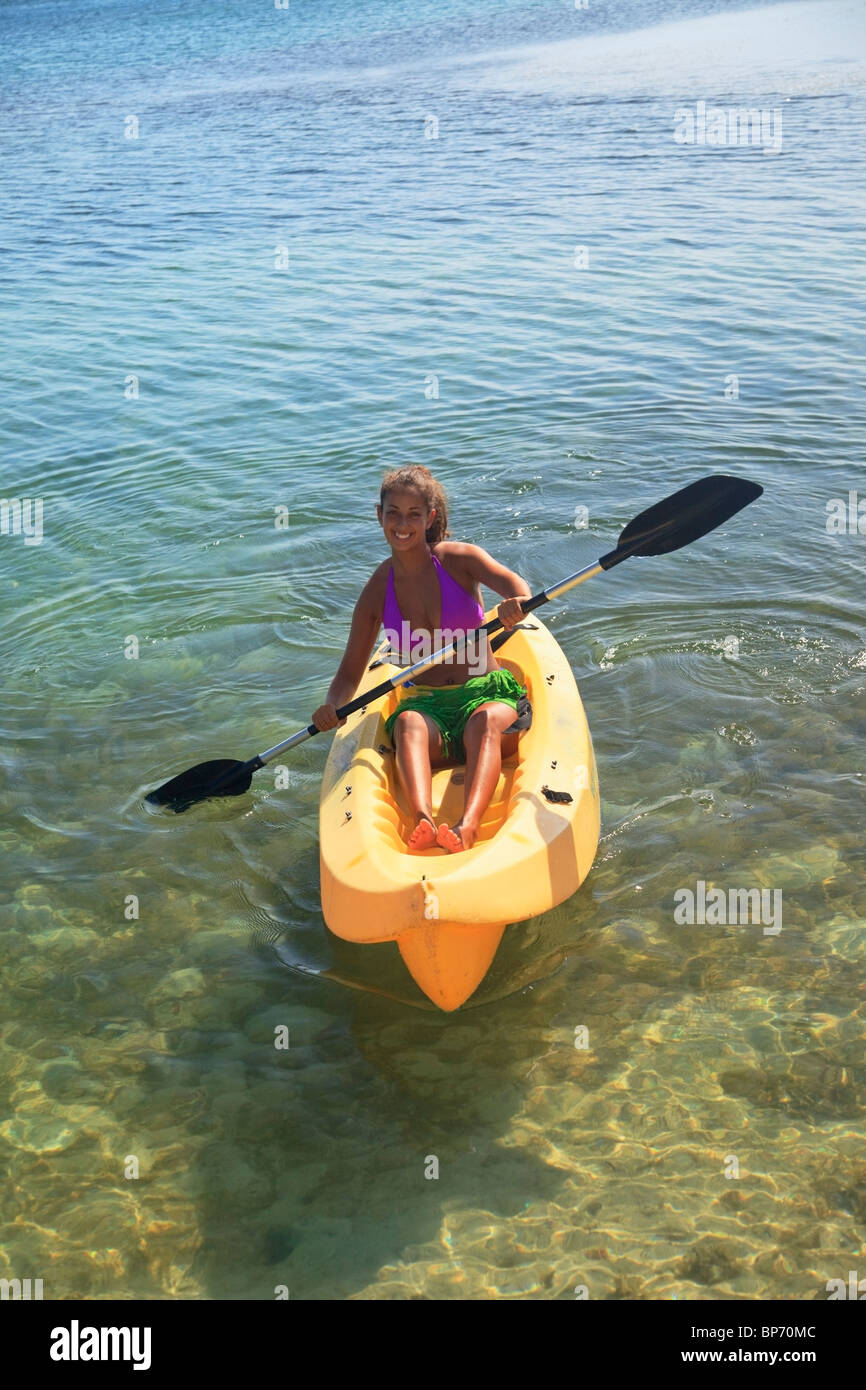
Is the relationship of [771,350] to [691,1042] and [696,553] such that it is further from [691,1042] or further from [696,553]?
[691,1042]

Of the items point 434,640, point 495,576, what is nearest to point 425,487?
point 495,576

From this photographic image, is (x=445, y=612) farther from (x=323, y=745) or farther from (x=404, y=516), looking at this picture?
(x=323, y=745)

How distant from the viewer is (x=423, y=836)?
3969 millimetres

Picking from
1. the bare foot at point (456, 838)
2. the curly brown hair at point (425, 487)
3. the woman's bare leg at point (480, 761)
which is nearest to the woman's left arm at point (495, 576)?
the curly brown hair at point (425, 487)

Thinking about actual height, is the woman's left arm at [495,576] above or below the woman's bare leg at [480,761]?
above

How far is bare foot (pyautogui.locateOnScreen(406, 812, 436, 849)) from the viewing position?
3961 mm

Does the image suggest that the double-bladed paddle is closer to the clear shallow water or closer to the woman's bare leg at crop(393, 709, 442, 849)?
the clear shallow water

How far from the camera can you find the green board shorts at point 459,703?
461cm

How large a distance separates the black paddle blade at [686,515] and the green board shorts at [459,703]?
0.81m

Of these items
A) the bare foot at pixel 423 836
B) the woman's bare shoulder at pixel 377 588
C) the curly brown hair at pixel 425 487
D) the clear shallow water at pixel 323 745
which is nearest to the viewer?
the clear shallow water at pixel 323 745

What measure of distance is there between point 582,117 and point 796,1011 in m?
19.8

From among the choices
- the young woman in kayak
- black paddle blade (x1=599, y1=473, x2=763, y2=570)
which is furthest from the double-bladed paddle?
the young woman in kayak

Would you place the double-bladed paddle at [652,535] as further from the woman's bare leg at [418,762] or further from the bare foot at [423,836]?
the bare foot at [423,836]

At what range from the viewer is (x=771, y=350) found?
1066 centimetres
